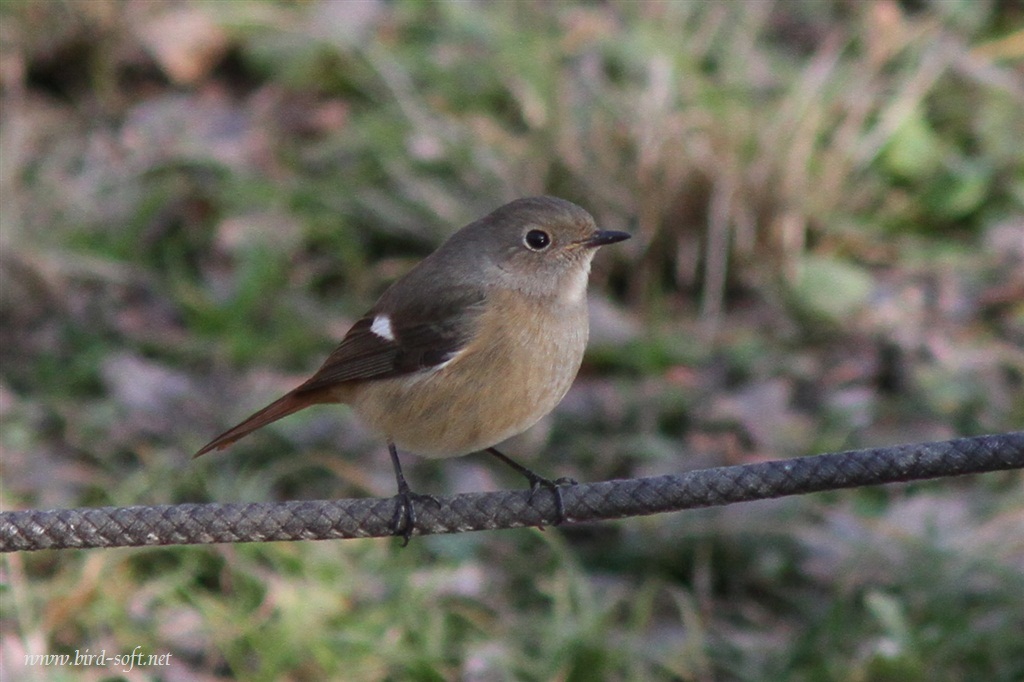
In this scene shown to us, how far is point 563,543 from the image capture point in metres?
4.42

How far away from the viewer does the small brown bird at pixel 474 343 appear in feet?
10.8

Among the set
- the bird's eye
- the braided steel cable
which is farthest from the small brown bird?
the braided steel cable

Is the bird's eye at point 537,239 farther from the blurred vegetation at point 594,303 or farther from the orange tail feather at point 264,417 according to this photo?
the blurred vegetation at point 594,303

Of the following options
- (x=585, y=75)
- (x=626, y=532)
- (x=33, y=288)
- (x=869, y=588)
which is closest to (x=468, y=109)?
(x=585, y=75)

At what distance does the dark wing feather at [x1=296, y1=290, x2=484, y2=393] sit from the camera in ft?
11.3

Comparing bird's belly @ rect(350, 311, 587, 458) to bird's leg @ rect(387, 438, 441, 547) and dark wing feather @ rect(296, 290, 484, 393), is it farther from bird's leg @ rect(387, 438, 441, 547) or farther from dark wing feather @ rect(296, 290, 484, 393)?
bird's leg @ rect(387, 438, 441, 547)

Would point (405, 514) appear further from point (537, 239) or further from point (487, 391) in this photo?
point (537, 239)

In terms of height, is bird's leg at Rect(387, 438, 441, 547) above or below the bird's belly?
below

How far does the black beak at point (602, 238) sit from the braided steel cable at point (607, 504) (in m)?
1.13

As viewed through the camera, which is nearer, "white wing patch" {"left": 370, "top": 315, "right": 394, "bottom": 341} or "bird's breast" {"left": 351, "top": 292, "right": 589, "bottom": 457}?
"bird's breast" {"left": 351, "top": 292, "right": 589, "bottom": 457}

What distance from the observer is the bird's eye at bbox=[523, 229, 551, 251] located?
360cm

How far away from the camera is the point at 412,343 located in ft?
11.6

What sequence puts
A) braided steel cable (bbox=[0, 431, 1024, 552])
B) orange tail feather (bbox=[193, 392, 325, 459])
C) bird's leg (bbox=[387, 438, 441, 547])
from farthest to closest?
1. orange tail feather (bbox=[193, 392, 325, 459])
2. bird's leg (bbox=[387, 438, 441, 547])
3. braided steel cable (bbox=[0, 431, 1024, 552])

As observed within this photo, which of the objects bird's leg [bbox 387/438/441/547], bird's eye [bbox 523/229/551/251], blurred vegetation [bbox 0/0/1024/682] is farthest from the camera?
blurred vegetation [bbox 0/0/1024/682]
